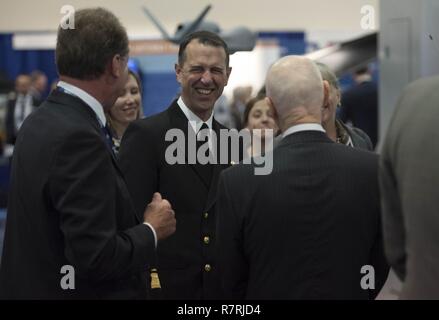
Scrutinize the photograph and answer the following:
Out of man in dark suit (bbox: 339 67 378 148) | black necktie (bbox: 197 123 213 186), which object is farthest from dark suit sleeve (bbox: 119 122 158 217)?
man in dark suit (bbox: 339 67 378 148)

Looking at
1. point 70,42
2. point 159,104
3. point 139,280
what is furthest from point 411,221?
point 159,104

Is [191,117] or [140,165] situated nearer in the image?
[140,165]

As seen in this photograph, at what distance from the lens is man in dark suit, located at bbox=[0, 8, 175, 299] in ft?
7.03

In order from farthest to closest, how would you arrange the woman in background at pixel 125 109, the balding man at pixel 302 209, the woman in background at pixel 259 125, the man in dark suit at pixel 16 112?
the man in dark suit at pixel 16 112 → the woman in background at pixel 259 125 → the woman in background at pixel 125 109 → the balding man at pixel 302 209

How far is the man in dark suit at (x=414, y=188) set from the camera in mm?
A: 1983

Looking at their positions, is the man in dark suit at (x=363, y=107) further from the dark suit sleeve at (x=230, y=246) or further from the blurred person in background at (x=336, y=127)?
the dark suit sleeve at (x=230, y=246)

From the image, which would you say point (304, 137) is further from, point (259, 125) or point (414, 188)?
point (259, 125)

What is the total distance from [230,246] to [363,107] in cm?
615

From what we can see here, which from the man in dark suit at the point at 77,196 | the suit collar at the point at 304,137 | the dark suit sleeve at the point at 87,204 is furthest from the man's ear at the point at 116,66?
the suit collar at the point at 304,137

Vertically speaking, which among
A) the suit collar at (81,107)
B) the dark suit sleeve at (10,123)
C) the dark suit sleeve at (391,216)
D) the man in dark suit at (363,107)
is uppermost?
the dark suit sleeve at (10,123)

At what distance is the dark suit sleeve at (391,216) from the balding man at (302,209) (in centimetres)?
15

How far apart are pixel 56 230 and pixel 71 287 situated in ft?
0.54

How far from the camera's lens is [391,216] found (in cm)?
211

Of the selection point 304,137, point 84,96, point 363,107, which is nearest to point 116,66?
point 84,96
